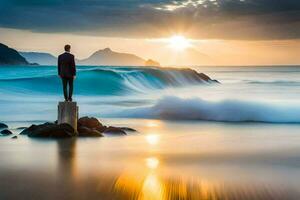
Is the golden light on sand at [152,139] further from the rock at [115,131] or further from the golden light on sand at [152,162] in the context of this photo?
the golden light on sand at [152,162]

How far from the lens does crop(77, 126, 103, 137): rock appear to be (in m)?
12.8

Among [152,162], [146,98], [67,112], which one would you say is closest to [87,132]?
[67,112]

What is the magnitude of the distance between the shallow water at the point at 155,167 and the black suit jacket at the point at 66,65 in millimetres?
1435

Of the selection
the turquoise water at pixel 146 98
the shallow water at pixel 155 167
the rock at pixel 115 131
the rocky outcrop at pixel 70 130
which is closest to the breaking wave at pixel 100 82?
the turquoise water at pixel 146 98

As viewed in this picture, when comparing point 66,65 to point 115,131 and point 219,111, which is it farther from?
point 219,111

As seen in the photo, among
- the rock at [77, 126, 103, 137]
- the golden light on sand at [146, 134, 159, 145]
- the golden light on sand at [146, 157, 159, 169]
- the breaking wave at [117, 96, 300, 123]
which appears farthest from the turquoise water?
the golden light on sand at [146, 157, 159, 169]

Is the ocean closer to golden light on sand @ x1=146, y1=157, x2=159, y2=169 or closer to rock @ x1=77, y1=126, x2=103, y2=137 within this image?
golden light on sand @ x1=146, y1=157, x2=159, y2=169

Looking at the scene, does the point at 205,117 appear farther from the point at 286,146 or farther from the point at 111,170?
the point at 111,170

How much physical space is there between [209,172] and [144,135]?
18.2 feet

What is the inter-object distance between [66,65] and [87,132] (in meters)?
1.38

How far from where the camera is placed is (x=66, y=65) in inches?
498

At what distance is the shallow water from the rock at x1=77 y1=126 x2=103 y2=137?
0.37 metres

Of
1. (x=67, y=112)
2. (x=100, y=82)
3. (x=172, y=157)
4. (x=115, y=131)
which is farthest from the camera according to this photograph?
(x=100, y=82)

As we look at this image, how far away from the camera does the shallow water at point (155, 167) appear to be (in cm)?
684
